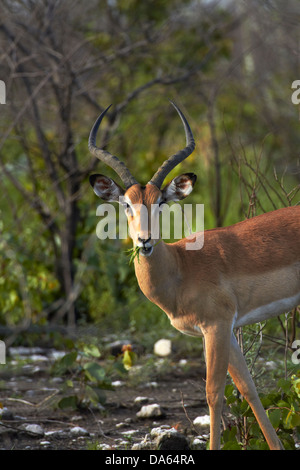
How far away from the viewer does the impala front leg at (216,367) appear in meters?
3.91

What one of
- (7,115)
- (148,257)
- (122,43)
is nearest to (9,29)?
(7,115)

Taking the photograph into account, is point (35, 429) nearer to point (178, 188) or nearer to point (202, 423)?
point (202, 423)

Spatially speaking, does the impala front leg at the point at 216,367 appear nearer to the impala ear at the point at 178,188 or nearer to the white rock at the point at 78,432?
the impala ear at the point at 178,188

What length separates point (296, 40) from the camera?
39.7 feet

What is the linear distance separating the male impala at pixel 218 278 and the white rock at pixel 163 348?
2.74 m

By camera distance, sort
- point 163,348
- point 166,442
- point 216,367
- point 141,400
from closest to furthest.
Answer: point 216,367
point 166,442
point 141,400
point 163,348

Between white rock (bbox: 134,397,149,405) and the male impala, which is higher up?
the male impala

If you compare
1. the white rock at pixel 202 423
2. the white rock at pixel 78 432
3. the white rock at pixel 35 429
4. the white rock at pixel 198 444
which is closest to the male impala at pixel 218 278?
the white rock at pixel 198 444

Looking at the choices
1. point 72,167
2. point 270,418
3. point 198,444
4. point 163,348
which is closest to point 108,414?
point 198,444

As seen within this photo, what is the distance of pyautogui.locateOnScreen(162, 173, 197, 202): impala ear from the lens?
404cm

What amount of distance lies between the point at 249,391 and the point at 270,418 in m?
0.23

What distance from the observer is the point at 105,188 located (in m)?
4.14

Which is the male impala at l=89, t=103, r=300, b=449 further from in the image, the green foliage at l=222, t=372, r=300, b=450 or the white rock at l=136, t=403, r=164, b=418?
the white rock at l=136, t=403, r=164, b=418

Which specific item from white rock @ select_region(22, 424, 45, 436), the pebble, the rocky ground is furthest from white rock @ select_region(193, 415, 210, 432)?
white rock @ select_region(22, 424, 45, 436)
